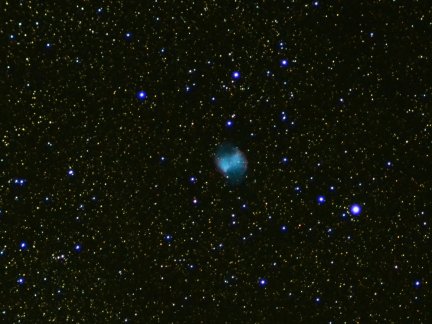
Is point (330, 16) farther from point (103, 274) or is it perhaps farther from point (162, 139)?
point (103, 274)

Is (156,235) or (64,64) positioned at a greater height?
(64,64)

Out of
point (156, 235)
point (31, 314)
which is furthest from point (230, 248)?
point (31, 314)

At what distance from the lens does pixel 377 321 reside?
1.33 feet

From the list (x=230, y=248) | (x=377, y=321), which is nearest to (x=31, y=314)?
(x=230, y=248)

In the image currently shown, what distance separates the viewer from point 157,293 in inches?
15.8

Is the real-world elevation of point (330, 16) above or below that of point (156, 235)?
above

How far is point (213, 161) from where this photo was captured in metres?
0.40

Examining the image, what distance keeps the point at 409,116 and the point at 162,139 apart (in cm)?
20

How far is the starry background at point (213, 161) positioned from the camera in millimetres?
390

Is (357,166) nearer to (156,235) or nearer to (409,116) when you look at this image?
(409,116)

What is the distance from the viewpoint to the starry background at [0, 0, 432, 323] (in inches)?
15.4

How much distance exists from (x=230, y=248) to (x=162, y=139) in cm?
10

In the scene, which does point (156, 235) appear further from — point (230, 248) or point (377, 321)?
point (377, 321)

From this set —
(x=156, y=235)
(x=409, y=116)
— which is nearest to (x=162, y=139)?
(x=156, y=235)
